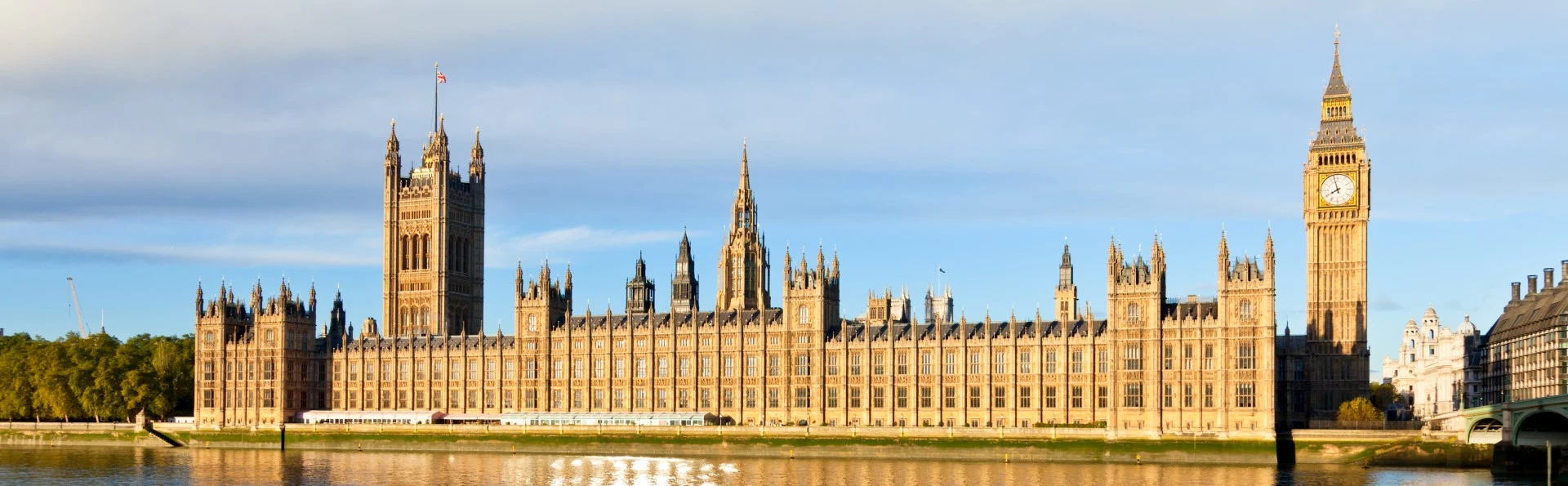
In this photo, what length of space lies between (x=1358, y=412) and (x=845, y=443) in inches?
1730

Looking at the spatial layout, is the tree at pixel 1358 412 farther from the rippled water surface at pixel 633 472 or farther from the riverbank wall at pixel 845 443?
the rippled water surface at pixel 633 472

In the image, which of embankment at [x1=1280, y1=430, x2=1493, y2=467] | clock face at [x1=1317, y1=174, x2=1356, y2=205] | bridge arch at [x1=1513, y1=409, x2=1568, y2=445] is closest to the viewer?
embankment at [x1=1280, y1=430, x2=1493, y2=467]

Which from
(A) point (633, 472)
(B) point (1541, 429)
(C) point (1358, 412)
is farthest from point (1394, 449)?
(A) point (633, 472)

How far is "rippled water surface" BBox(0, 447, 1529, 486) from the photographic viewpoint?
135250 mm

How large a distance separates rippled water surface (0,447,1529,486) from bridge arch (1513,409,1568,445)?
8.10m

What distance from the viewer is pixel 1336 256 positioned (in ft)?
576

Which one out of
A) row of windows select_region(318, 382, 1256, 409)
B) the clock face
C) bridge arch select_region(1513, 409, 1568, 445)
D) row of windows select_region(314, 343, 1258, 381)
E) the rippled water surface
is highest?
the clock face

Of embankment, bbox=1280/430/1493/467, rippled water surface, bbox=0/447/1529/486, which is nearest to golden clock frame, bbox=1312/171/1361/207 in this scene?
embankment, bbox=1280/430/1493/467

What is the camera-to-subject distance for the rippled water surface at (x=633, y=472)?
135 metres

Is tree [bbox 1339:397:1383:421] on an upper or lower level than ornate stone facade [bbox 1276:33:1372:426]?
lower

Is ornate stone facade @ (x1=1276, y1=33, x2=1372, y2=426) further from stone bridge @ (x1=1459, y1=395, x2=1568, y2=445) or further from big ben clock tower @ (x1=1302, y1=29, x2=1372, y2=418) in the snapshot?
stone bridge @ (x1=1459, y1=395, x2=1568, y2=445)

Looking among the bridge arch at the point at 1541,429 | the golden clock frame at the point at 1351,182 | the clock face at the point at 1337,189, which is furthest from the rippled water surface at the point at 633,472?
the clock face at the point at 1337,189

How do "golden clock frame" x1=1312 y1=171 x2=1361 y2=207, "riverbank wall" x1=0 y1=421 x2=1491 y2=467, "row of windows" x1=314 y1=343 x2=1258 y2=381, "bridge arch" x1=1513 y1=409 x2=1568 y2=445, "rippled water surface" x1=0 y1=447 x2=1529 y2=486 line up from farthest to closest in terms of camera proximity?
"golden clock frame" x1=1312 y1=171 x2=1361 y2=207 < "row of windows" x1=314 y1=343 x2=1258 y2=381 < "riverbank wall" x1=0 y1=421 x2=1491 y2=467 < "bridge arch" x1=1513 y1=409 x2=1568 y2=445 < "rippled water surface" x1=0 y1=447 x2=1529 y2=486

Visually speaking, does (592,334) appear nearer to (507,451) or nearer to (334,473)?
(507,451)
